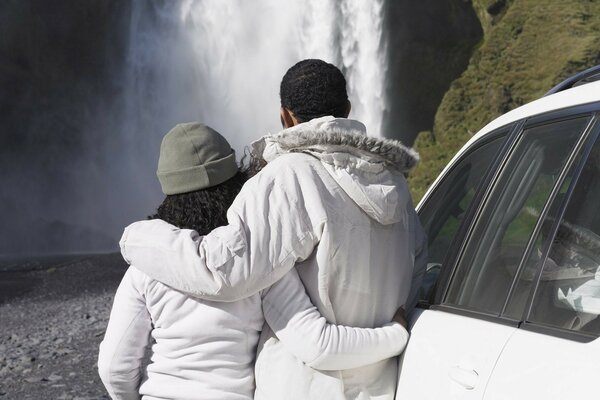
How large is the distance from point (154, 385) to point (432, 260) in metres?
1.59

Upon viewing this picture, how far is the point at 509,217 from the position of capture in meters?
2.75

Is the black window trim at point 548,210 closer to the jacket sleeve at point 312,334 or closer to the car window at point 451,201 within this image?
the jacket sleeve at point 312,334

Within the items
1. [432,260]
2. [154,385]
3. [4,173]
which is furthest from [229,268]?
[4,173]

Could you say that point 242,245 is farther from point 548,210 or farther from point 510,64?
point 510,64

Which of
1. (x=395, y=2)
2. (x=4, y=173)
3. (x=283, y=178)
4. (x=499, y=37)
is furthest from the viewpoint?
(x=4, y=173)

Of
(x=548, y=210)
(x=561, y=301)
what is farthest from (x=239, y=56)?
(x=561, y=301)

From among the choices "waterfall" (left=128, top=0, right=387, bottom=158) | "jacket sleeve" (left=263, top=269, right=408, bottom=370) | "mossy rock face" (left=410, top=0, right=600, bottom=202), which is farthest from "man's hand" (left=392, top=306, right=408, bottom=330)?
"waterfall" (left=128, top=0, right=387, bottom=158)

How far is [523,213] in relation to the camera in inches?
105

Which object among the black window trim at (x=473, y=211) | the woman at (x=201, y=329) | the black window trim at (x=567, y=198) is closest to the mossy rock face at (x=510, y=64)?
the black window trim at (x=473, y=211)

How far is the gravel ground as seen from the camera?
372 inches

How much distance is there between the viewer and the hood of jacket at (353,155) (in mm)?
2619

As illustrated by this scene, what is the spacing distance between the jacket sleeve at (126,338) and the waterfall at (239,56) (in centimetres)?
2437

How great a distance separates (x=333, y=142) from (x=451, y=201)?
3.85ft

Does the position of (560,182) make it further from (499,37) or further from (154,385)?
(499,37)
